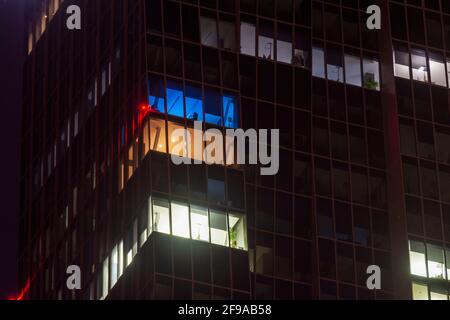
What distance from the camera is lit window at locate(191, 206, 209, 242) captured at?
330ft

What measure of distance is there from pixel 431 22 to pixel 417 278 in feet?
69.8

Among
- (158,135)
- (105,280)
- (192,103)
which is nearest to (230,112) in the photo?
(192,103)

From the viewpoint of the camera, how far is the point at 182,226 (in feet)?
329

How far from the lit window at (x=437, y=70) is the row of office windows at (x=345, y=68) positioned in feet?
13.1

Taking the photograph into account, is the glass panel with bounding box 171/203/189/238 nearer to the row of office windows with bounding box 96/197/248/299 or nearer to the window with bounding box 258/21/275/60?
the row of office windows with bounding box 96/197/248/299

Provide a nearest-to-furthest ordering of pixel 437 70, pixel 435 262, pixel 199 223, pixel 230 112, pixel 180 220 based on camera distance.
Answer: pixel 180 220 < pixel 199 223 < pixel 230 112 < pixel 435 262 < pixel 437 70

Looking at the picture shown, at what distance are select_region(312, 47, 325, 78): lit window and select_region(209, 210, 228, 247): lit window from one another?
19557 mm

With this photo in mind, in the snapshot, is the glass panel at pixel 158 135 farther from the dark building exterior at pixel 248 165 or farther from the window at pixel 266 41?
the window at pixel 266 41

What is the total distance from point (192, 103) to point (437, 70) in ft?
79.0

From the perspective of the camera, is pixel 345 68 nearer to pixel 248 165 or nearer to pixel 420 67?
pixel 420 67

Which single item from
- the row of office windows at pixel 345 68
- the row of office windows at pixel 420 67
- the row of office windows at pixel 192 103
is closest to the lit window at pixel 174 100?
the row of office windows at pixel 192 103

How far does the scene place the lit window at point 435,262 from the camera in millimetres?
111875

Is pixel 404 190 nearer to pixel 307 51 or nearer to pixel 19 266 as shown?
pixel 307 51
